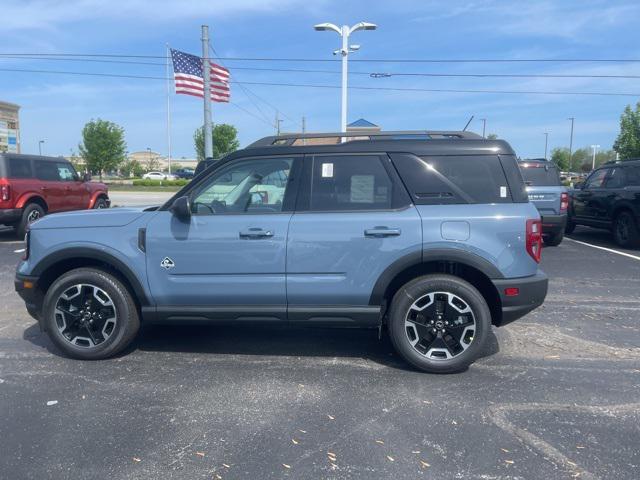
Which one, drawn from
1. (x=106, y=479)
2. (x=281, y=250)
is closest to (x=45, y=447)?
(x=106, y=479)

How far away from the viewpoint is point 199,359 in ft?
15.6

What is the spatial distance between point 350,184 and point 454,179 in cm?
84

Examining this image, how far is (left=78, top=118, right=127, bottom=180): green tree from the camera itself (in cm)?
4928

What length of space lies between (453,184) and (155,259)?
2.51 m

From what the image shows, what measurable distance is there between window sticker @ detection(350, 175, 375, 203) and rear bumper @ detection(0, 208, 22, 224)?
9.58 m

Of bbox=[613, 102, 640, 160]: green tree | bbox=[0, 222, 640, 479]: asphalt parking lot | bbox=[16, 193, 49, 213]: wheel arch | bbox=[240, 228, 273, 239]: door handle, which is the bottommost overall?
bbox=[0, 222, 640, 479]: asphalt parking lot

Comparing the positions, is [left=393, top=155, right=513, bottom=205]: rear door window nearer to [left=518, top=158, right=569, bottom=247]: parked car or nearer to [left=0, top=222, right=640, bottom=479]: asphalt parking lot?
[left=0, top=222, right=640, bottom=479]: asphalt parking lot

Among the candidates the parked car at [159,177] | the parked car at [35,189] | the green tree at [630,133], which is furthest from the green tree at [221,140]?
the parked car at [35,189]

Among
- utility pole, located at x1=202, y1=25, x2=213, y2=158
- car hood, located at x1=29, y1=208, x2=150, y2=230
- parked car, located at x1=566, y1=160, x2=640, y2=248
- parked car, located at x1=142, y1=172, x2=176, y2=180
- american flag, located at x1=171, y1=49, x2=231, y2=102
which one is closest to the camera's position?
car hood, located at x1=29, y1=208, x2=150, y2=230

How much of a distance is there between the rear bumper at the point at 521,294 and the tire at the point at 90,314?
3.04 meters

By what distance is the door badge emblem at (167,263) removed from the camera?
14.6 ft

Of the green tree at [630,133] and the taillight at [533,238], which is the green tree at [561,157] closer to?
the green tree at [630,133]

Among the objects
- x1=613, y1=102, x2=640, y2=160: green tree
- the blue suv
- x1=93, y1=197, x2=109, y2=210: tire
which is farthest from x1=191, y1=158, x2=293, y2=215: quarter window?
x1=613, y1=102, x2=640, y2=160: green tree

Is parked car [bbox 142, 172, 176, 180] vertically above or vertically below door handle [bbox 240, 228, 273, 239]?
above
